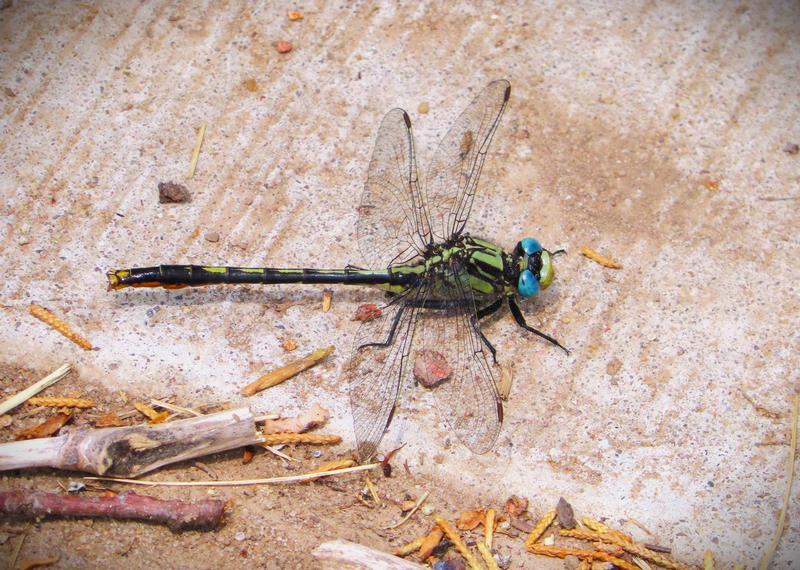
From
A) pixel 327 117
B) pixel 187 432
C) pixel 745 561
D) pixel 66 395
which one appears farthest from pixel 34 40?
pixel 745 561

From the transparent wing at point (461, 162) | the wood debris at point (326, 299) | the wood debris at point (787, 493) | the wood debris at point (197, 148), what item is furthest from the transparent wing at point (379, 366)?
the wood debris at point (787, 493)

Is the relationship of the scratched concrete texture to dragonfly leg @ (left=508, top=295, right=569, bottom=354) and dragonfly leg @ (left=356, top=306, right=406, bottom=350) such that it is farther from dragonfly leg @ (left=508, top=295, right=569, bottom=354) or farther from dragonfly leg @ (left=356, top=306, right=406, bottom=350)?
dragonfly leg @ (left=356, top=306, right=406, bottom=350)

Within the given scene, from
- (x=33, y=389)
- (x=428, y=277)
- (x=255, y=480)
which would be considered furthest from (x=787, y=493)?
(x=33, y=389)

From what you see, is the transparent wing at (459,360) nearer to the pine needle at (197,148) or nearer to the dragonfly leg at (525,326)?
the dragonfly leg at (525,326)

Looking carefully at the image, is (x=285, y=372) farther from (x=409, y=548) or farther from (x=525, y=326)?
(x=525, y=326)

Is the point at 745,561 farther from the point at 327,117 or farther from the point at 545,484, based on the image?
the point at 327,117

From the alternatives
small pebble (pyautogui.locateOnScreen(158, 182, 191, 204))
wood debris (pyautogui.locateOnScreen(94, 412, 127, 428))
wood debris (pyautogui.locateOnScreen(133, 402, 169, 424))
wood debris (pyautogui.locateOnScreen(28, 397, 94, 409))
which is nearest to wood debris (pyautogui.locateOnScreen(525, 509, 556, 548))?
wood debris (pyautogui.locateOnScreen(133, 402, 169, 424))
